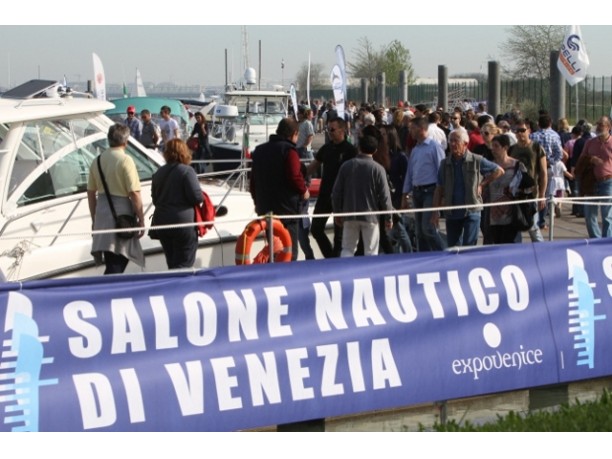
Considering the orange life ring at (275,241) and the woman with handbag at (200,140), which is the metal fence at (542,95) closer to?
the woman with handbag at (200,140)

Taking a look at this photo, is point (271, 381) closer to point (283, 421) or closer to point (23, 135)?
point (283, 421)

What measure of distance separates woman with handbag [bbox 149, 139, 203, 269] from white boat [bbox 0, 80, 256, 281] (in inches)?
16.4

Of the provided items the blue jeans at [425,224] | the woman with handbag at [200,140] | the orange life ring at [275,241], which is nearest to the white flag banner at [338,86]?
the woman with handbag at [200,140]

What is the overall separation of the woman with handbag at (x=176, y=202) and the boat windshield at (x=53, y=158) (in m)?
1.61

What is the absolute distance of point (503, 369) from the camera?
861 cm

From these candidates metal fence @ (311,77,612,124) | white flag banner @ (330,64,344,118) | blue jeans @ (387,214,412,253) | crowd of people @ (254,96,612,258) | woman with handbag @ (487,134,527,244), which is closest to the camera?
crowd of people @ (254,96,612,258)

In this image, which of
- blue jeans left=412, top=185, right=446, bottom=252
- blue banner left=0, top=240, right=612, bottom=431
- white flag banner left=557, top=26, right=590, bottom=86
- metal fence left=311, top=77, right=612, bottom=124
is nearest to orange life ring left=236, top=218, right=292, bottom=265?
blue banner left=0, top=240, right=612, bottom=431

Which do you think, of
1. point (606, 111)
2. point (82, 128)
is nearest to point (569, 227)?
point (82, 128)

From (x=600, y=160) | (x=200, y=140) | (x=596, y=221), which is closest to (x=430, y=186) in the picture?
(x=596, y=221)

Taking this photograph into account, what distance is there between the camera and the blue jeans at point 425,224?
1205 cm

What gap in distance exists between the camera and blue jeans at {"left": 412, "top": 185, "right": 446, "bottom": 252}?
39.5ft

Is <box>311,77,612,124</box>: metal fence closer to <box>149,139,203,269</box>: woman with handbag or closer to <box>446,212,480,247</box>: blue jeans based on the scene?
<box>446,212,480,247</box>: blue jeans

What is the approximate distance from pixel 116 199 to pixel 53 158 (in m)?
1.50

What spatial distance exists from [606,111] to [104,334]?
35823 mm
